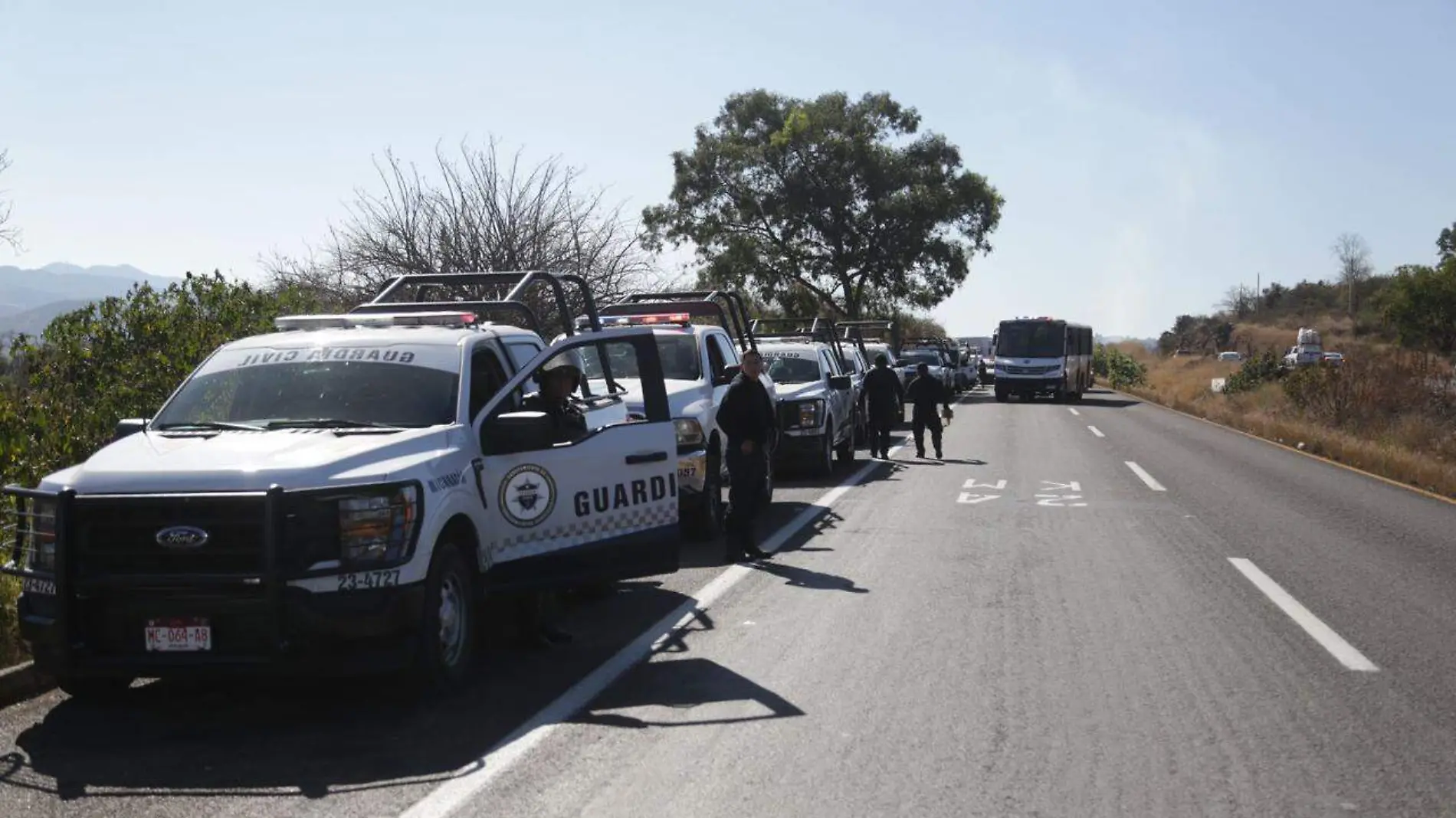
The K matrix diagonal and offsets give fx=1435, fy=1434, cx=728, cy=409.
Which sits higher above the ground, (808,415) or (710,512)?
→ (808,415)

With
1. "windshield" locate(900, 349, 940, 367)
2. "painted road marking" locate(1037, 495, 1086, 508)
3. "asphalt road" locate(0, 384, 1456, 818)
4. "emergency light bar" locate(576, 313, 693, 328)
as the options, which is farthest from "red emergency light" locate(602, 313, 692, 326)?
"windshield" locate(900, 349, 940, 367)

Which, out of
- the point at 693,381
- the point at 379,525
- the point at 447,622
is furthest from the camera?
the point at 693,381

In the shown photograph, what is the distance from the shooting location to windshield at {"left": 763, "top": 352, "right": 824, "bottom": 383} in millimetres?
20520

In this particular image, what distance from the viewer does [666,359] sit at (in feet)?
48.6

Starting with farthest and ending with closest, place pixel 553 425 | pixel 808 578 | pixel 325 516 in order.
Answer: pixel 808 578
pixel 553 425
pixel 325 516

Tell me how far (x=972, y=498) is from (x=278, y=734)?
36.4 feet

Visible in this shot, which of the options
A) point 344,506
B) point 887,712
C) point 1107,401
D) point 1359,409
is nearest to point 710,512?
point 887,712

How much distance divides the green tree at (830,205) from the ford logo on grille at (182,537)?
163 ft

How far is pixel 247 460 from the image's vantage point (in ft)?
21.4

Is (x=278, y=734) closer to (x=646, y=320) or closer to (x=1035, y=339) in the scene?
(x=646, y=320)

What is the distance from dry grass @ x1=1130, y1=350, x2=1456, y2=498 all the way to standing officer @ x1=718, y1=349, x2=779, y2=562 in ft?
35.3

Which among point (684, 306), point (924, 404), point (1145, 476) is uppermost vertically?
point (684, 306)

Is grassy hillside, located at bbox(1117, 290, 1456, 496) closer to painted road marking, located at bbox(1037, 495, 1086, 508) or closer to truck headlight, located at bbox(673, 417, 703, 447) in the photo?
painted road marking, located at bbox(1037, 495, 1086, 508)

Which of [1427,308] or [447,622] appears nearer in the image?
[447,622]
